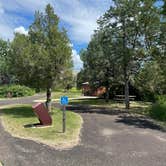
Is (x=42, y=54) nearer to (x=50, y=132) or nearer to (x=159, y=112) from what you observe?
(x=50, y=132)

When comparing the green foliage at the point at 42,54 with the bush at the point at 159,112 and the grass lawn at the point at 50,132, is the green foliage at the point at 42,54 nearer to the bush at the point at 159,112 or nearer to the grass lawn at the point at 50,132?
the grass lawn at the point at 50,132

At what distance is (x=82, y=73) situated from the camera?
3431 cm

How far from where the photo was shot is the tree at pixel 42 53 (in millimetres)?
19531

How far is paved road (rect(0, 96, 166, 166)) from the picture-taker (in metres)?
8.88

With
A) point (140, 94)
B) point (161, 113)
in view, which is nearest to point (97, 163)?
point (161, 113)

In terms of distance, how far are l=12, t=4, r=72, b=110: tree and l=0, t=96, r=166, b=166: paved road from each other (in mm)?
6617

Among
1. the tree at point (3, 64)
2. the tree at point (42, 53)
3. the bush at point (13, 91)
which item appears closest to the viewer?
the tree at point (42, 53)

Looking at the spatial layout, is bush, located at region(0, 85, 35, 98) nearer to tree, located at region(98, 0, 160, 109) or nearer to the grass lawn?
tree, located at region(98, 0, 160, 109)

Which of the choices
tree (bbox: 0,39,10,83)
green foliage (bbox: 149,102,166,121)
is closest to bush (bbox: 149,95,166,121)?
green foliage (bbox: 149,102,166,121)

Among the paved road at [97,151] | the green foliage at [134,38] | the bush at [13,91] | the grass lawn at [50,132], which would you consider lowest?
the paved road at [97,151]

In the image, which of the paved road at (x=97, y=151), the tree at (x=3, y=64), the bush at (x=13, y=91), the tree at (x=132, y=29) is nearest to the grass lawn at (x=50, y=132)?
the paved road at (x=97, y=151)

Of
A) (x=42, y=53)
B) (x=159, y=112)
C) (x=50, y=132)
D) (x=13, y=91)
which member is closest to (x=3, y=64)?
(x=13, y=91)

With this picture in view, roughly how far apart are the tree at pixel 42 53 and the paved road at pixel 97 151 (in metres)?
6.62

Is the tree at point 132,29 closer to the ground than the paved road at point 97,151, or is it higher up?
higher up
